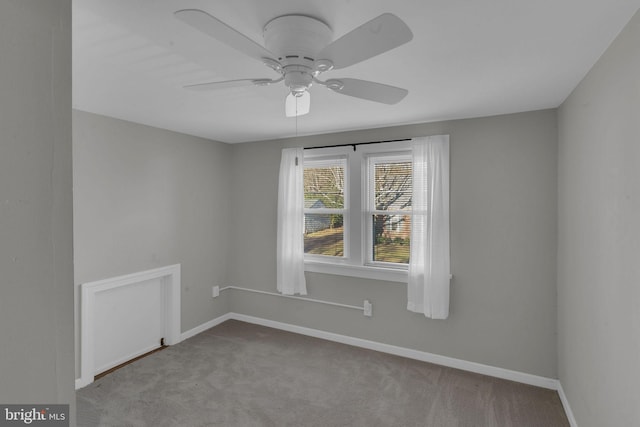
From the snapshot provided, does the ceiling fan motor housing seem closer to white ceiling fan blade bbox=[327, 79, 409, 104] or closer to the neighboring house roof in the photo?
white ceiling fan blade bbox=[327, 79, 409, 104]

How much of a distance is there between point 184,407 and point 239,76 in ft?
8.20

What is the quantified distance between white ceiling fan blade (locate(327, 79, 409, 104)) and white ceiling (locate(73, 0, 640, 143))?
23 centimetres

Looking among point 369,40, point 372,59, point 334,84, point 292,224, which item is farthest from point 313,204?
point 369,40

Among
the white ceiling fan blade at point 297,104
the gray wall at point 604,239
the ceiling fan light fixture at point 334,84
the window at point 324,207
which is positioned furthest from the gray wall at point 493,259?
the ceiling fan light fixture at point 334,84

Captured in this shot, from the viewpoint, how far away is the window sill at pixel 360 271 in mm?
3498

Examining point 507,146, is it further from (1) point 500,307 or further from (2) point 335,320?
(2) point 335,320

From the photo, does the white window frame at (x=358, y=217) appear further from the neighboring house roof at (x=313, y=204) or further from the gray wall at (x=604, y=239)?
the gray wall at (x=604, y=239)

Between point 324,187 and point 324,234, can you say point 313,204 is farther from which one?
point 324,234

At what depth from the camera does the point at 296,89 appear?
156 cm

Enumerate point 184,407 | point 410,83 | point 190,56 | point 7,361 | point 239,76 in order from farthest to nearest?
point 184,407 < point 410,83 < point 239,76 < point 190,56 < point 7,361

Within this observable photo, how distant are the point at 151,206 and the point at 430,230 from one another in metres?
2.88

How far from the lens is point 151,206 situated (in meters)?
3.54

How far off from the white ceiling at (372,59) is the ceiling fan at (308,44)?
6 cm

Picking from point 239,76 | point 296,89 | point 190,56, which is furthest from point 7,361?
point 239,76
